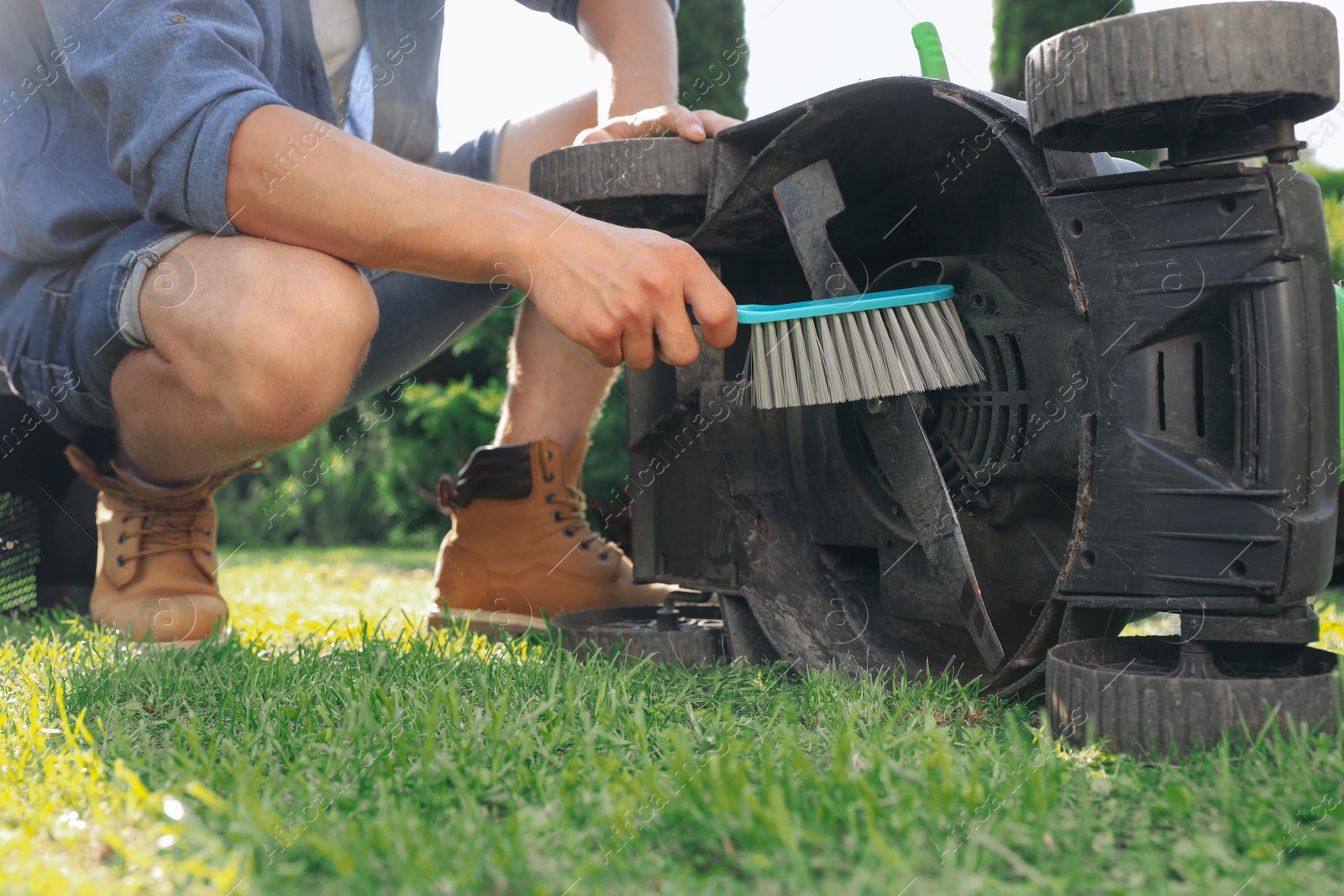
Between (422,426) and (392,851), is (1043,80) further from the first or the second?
(422,426)

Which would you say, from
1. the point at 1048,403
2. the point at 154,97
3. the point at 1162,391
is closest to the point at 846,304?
the point at 1048,403

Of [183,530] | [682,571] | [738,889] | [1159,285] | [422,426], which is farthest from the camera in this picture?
[422,426]

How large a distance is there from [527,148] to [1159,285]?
1.52m

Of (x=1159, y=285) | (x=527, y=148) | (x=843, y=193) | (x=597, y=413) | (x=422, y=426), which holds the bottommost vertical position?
(x=422, y=426)

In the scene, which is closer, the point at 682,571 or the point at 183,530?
the point at 682,571

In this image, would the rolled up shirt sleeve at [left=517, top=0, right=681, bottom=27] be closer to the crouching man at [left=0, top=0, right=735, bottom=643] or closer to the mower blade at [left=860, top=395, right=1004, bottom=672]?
the crouching man at [left=0, top=0, right=735, bottom=643]

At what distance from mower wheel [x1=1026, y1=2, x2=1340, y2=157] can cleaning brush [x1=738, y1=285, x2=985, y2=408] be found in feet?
0.97

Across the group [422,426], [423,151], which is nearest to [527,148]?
[423,151]

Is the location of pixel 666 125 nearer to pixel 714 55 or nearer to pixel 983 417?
pixel 983 417

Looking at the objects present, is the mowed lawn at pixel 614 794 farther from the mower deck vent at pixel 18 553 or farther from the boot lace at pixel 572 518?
the mower deck vent at pixel 18 553

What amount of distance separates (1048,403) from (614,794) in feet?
2.28

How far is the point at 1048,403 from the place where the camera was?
1.21m

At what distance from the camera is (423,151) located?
2.24 meters

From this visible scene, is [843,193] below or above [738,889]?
above
